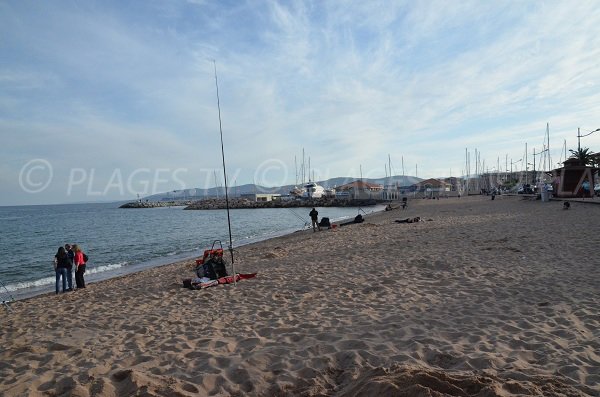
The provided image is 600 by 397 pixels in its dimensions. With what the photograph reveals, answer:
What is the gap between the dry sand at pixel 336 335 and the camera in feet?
12.6

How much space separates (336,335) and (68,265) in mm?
9840

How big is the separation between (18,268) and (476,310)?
23.2 meters

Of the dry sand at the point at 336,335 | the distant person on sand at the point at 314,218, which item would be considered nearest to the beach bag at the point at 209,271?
the dry sand at the point at 336,335

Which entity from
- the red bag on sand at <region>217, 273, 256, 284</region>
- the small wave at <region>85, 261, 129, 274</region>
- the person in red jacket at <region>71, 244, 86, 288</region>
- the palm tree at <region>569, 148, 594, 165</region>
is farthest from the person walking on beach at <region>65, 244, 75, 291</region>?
the palm tree at <region>569, 148, 594, 165</region>

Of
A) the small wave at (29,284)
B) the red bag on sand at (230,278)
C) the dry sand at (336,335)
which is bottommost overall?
the small wave at (29,284)

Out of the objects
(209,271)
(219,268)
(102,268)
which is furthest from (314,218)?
(209,271)

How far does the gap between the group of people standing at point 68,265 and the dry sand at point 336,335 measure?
2.08 m

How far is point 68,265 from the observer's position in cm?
1174

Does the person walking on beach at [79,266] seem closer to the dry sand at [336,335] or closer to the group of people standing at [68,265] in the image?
the group of people standing at [68,265]

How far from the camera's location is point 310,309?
6590 mm

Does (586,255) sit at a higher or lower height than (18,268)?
higher

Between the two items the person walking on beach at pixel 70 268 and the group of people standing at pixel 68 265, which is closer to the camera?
the group of people standing at pixel 68 265

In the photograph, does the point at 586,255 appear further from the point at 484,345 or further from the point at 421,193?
the point at 421,193

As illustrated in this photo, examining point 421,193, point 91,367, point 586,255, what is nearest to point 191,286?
point 91,367
